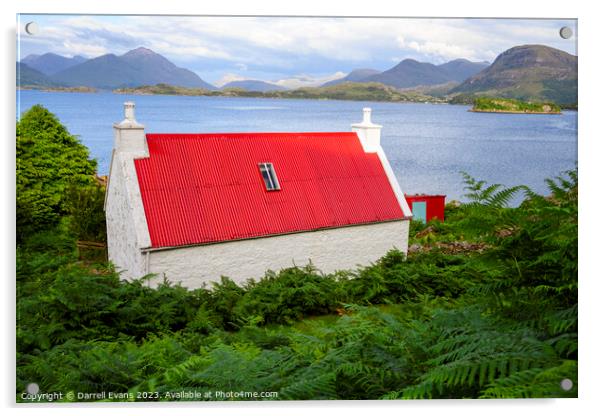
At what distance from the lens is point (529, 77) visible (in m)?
6.96

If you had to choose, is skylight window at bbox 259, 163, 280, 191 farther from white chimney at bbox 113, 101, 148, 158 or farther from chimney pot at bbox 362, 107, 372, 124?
white chimney at bbox 113, 101, 148, 158

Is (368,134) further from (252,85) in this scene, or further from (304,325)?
(304,325)

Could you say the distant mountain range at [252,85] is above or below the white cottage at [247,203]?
above

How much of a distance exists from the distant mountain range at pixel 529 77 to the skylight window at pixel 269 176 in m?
3.68

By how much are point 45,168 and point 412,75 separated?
6.40 m

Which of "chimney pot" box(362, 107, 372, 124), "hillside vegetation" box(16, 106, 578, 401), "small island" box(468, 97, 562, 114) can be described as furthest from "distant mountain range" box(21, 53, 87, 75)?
"small island" box(468, 97, 562, 114)

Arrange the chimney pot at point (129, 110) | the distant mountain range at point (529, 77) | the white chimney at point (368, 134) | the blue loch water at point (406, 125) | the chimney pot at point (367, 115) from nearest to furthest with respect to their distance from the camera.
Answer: the distant mountain range at point (529, 77) → the blue loch water at point (406, 125) → the chimney pot at point (129, 110) → the chimney pot at point (367, 115) → the white chimney at point (368, 134)

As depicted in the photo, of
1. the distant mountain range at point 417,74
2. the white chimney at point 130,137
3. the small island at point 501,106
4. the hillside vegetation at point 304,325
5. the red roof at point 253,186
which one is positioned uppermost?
the distant mountain range at point 417,74

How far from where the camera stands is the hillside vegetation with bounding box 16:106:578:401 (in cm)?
389

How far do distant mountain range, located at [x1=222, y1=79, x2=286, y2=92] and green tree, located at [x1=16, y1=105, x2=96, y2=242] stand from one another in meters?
2.47

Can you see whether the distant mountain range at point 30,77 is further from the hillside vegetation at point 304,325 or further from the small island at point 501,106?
the small island at point 501,106

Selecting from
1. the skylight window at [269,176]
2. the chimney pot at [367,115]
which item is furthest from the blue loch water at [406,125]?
the skylight window at [269,176]

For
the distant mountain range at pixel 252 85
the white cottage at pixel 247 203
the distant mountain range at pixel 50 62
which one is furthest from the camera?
the white cottage at pixel 247 203

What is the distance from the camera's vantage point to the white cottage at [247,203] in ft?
29.6
